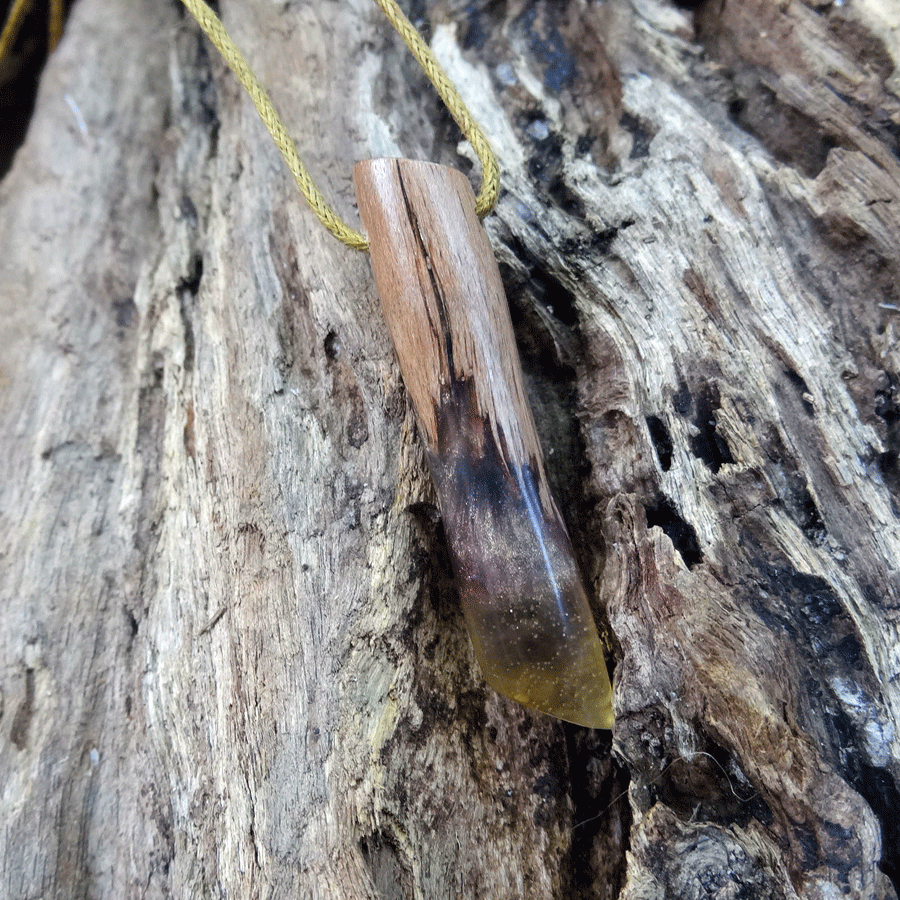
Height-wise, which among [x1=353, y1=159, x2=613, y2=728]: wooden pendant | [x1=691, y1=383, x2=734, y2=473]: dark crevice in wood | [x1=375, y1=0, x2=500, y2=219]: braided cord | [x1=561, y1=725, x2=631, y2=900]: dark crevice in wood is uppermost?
[x1=375, y1=0, x2=500, y2=219]: braided cord

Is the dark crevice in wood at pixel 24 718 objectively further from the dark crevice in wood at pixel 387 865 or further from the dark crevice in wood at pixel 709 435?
the dark crevice in wood at pixel 709 435

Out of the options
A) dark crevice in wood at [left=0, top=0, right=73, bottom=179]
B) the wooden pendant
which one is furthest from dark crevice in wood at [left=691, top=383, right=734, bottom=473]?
dark crevice in wood at [left=0, top=0, right=73, bottom=179]

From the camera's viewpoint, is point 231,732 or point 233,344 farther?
point 233,344

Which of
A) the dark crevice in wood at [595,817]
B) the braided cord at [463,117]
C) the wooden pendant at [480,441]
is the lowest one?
the dark crevice in wood at [595,817]

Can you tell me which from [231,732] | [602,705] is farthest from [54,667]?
[602,705]

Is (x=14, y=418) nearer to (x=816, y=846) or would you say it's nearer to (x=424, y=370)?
(x=424, y=370)

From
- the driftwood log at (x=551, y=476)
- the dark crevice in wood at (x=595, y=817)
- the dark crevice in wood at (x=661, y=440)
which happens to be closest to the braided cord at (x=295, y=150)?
the driftwood log at (x=551, y=476)

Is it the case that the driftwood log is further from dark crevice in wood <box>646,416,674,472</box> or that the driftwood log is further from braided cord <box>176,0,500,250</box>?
braided cord <box>176,0,500,250</box>
